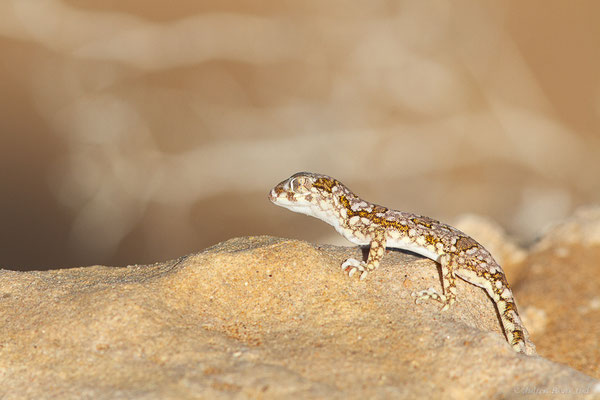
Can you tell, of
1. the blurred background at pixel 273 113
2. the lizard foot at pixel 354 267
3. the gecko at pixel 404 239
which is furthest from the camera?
the blurred background at pixel 273 113

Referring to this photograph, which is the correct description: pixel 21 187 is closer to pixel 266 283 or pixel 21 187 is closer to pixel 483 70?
pixel 266 283

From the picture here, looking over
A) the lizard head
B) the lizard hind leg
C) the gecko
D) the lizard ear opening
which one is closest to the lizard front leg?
the gecko

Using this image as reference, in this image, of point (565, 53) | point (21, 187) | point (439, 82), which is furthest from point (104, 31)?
point (565, 53)

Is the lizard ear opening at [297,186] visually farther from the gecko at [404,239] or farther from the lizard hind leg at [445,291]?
the lizard hind leg at [445,291]

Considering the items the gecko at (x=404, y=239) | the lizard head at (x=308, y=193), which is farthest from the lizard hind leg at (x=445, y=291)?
the lizard head at (x=308, y=193)

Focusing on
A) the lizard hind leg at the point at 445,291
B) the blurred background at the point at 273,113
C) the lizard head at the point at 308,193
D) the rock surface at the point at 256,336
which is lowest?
the rock surface at the point at 256,336

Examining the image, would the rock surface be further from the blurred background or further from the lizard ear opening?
the blurred background

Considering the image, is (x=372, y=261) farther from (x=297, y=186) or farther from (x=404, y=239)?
(x=297, y=186)
